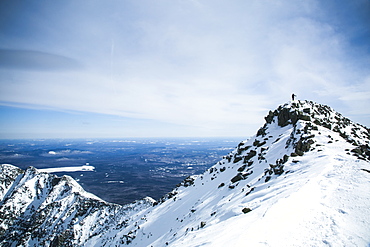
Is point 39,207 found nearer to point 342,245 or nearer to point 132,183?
point 132,183

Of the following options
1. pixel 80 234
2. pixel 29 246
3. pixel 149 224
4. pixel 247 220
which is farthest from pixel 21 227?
pixel 247 220

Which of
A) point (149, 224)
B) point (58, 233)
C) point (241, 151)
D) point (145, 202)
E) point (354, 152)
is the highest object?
point (354, 152)

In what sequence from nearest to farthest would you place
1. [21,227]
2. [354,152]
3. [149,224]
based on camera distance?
1. [354,152]
2. [149,224]
3. [21,227]

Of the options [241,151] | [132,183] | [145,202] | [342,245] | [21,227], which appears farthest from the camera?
[132,183]

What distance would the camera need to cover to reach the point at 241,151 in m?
40.4

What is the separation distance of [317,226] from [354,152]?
17.0 metres

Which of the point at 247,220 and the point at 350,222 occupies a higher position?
the point at 350,222

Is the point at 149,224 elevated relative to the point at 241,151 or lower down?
lower down

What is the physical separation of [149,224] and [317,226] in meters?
34.9

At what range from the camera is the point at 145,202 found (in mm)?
64750

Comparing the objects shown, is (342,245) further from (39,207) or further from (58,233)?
(39,207)

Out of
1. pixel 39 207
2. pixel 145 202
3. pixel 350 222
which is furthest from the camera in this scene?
pixel 39 207

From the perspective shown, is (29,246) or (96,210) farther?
(96,210)

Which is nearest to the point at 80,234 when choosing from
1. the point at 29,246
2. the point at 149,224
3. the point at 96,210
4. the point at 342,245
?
the point at 96,210
